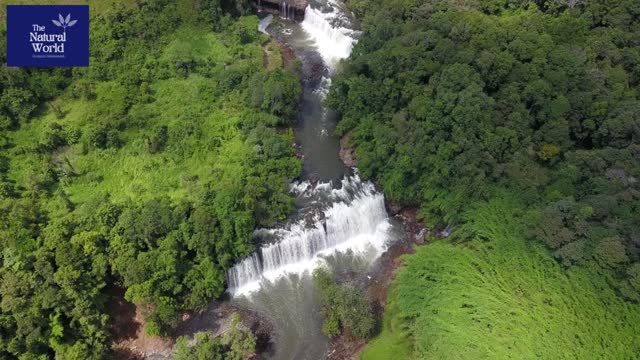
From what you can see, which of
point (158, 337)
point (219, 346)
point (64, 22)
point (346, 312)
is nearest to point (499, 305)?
point (346, 312)

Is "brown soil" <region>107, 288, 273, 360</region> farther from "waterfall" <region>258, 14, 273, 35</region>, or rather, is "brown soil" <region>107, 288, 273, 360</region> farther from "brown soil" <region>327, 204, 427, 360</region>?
"waterfall" <region>258, 14, 273, 35</region>

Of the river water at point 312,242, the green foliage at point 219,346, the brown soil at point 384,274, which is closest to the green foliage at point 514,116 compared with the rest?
the brown soil at point 384,274

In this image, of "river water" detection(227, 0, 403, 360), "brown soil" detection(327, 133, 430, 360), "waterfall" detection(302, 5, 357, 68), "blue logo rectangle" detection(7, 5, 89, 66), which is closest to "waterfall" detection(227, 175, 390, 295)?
"river water" detection(227, 0, 403, 360)

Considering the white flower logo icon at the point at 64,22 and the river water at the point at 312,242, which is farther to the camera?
the white flower logo icon at the point at 64,22

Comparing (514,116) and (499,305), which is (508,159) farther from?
(499,305)

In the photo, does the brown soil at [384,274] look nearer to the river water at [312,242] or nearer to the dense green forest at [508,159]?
the river water at [312,242]

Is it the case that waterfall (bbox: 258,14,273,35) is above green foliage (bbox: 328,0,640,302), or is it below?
above
